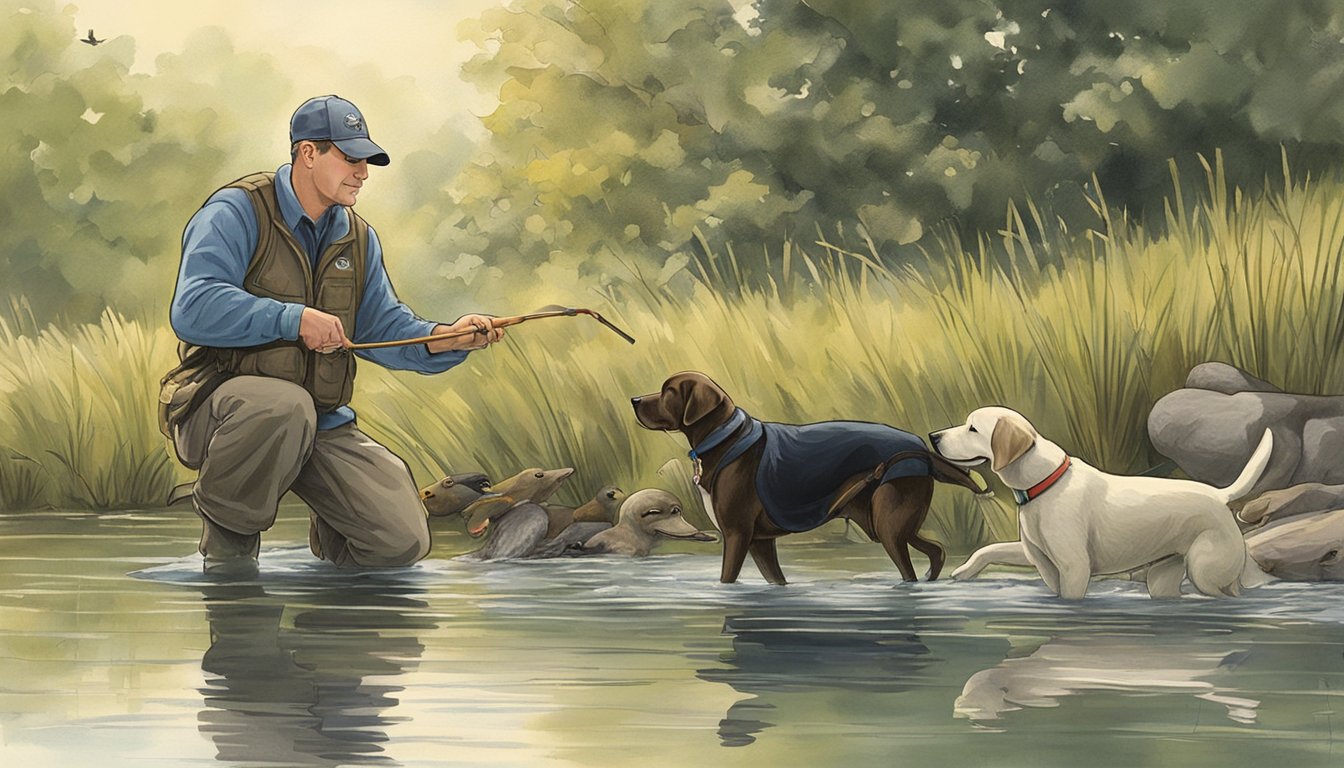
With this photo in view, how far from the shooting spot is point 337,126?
326 inches

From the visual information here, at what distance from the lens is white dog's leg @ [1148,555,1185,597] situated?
7.35m

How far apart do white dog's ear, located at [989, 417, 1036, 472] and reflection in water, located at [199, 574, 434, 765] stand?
6.59ft

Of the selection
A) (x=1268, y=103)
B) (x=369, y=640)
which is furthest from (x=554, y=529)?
(x=1268, y=103)

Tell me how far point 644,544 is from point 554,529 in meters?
0.48

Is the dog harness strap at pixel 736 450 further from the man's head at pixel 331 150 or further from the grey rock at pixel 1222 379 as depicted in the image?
the grey rock at pixel 1222 379

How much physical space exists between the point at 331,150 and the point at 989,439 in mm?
2968

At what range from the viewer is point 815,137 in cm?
2052

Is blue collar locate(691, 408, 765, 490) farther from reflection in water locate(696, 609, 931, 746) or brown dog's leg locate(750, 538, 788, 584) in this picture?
reflection in water locate(696, 609, 931, 746)

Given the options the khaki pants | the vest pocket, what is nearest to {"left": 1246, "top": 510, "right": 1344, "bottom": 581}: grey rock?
the khaki pants

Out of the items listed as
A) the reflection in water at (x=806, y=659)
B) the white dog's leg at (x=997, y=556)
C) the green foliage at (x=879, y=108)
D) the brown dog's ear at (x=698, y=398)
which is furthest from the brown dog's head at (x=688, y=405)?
the green foliage at (x=879, y=108)

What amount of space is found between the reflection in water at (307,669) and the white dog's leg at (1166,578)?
101 inches

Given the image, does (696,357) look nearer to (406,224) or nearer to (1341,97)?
(1341,97)

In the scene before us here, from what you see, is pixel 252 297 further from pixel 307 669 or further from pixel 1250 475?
pixel 1250 475

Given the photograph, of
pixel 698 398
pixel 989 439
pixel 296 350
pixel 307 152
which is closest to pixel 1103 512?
pixel 989 439
